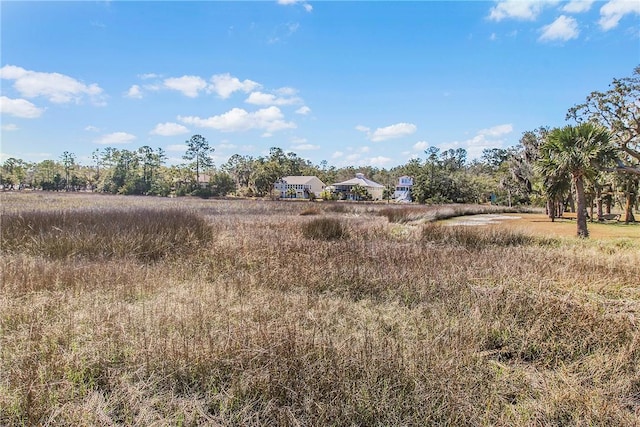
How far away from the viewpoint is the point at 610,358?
132 inches

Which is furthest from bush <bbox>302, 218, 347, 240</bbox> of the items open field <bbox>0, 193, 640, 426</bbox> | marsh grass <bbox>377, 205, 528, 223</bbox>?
marsh grass <bbox>377, 205, 528, 223</bbox>

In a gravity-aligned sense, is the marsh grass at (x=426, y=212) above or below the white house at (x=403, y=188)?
below

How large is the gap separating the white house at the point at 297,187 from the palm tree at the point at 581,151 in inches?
→ 2205

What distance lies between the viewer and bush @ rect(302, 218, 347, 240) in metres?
11.0

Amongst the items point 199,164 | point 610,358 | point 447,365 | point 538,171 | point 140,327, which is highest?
point 199,164

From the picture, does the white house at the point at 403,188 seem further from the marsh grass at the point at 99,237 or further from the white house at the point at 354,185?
the marsh grass at the point at 99,237

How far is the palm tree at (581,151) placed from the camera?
620 inches

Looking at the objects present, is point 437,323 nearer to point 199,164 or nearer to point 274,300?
point 274,300

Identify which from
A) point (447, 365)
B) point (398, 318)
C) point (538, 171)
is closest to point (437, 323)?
point (398, 318)

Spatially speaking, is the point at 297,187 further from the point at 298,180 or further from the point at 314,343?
the point at 314,343

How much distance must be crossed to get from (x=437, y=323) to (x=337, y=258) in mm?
3567

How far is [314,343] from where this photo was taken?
3.20 metres

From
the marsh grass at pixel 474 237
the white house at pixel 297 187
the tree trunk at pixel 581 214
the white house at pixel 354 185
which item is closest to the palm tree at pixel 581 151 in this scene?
the tree trunk at pixel 581 214

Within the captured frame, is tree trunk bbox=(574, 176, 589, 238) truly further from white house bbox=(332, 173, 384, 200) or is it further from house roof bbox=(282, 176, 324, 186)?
house roof bbox=(282, 176, 324, 186)
